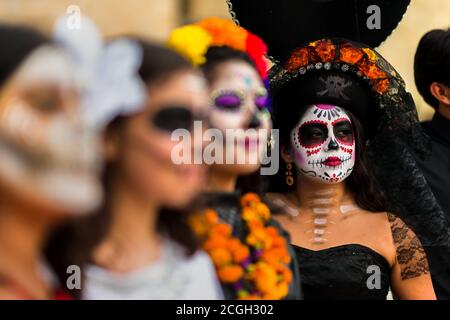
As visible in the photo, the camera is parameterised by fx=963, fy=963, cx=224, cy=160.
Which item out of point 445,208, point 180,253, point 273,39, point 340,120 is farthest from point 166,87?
point 445,208

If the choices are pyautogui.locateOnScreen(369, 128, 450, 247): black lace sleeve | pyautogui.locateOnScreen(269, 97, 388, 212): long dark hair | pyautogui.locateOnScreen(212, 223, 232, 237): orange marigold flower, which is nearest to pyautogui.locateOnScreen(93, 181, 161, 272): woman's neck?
pyautogui.locateOnScreen(212, 223, 232, 237): orange marigold flower

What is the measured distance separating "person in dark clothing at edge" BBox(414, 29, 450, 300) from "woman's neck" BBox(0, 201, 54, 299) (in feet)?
7.50

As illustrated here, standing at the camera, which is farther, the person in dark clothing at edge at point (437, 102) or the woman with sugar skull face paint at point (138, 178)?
the person in dark clothing at edge at point (437, 102)

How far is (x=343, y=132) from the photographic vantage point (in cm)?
313

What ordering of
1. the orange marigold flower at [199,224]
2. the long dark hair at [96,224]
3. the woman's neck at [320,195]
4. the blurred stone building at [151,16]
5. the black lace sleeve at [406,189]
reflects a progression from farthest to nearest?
1. the blurred stone building at [151,16]
2. the black lace sleeve at [406,189]
3. the woman's neck at [320,195]
4. the orange marigold flower at [199,224]
5. the long dark hair at [96,224]

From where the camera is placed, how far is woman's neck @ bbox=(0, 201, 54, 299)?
1617 millimetres

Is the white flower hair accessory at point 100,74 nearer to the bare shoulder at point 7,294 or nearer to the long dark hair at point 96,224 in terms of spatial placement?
the long dark hair at point 96,224

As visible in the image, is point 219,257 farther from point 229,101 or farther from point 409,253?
point 409,253

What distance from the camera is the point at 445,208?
12.2ft

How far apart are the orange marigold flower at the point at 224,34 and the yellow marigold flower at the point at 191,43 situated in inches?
3.2

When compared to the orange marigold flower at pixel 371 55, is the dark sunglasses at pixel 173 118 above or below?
below

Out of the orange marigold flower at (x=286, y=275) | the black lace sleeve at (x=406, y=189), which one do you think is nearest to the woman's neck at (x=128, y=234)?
the orange marigold flower at (x=286, y=275)

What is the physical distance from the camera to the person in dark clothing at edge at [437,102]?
12.5ft

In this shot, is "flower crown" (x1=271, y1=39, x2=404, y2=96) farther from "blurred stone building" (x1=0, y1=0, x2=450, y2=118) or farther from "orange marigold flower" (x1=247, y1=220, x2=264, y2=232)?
"blurred stone building" (x1=0, y1=0, x2=450, y2=118)
